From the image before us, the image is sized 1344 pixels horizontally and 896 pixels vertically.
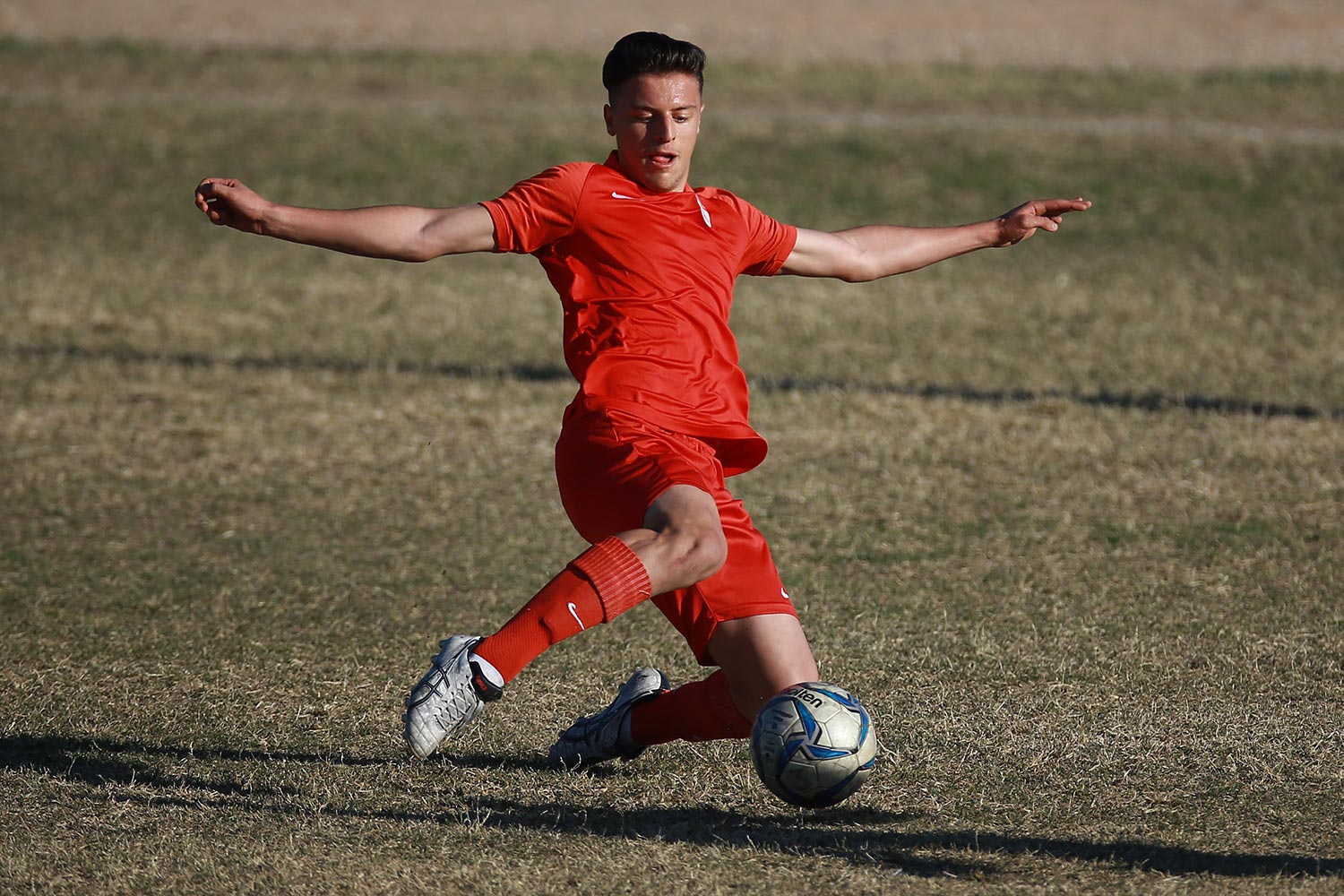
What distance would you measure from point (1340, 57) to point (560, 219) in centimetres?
2011

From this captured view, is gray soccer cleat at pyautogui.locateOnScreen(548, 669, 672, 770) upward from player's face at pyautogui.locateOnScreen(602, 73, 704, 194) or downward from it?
downward

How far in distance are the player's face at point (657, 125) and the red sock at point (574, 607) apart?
1234 mm

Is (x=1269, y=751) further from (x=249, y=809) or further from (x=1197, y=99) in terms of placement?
(x=1197, y=99)

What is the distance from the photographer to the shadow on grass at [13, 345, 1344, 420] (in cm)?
979

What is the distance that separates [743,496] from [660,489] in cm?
398

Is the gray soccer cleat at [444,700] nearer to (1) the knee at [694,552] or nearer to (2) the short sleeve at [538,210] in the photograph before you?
(1) the knee at [694,552]

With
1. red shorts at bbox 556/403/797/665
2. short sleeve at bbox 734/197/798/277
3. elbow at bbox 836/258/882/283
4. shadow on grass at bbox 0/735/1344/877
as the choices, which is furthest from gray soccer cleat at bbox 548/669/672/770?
elbow at bbox 836/258/882/283

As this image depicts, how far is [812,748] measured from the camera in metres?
3.96

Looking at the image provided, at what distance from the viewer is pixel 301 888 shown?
3734 millimetres

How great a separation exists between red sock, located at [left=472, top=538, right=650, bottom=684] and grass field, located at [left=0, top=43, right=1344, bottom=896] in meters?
0.52

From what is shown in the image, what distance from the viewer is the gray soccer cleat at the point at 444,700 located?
12.3 feet

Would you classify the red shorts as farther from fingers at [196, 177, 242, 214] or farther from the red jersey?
fingers at [196, 177, 242, 214]

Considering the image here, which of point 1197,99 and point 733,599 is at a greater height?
point 1197,99

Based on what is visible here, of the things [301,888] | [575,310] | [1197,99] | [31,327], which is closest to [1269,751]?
[575,310]
